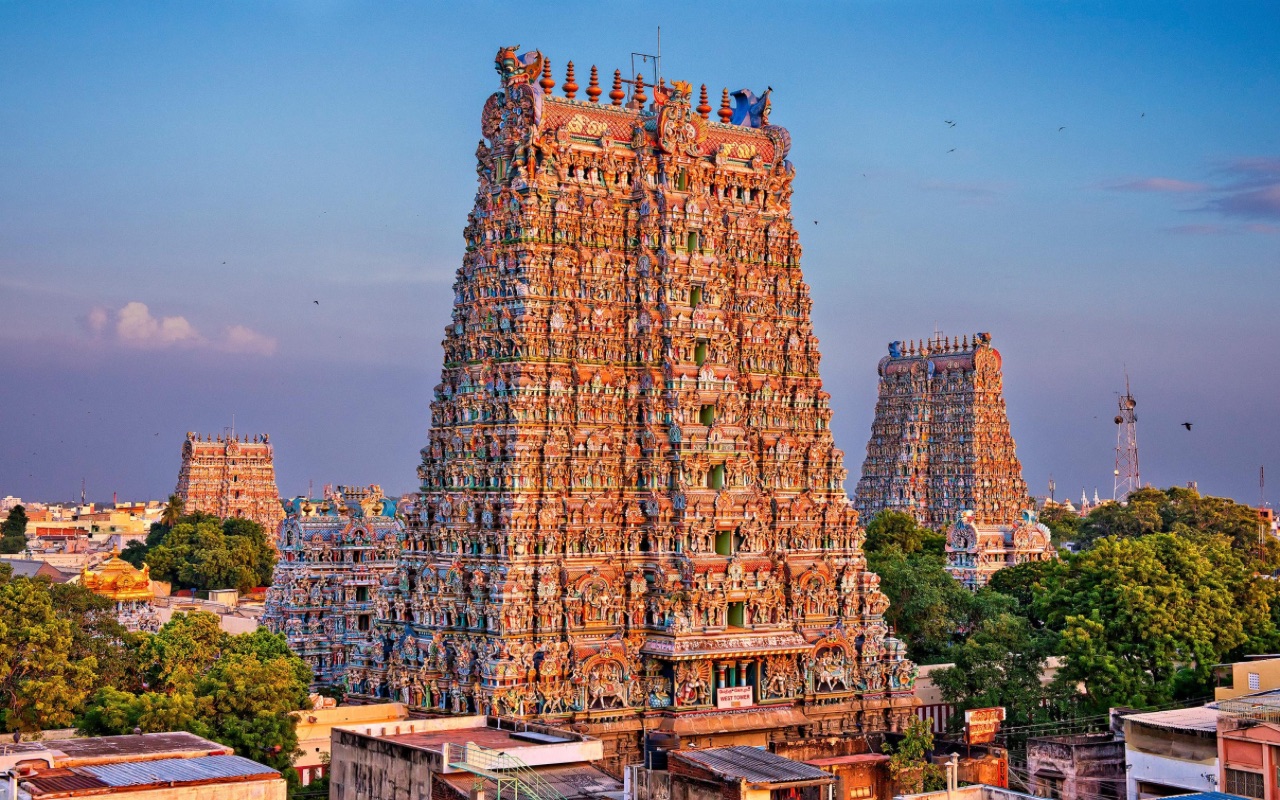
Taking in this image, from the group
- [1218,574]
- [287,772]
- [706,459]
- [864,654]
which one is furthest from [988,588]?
[287,772]

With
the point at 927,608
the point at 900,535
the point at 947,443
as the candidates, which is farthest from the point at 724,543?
the point at 947,443

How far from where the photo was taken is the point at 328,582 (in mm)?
67188

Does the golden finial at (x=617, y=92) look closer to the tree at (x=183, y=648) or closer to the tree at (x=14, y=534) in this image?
the tree at (x=183, y=648)

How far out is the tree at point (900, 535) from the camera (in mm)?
93000

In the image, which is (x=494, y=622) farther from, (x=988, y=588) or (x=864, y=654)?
(x=988, y=588)

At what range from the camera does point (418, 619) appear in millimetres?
52625

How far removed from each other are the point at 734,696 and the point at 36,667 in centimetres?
2114

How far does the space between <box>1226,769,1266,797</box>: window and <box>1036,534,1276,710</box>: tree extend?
18.3 m

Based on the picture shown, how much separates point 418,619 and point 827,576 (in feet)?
42.6

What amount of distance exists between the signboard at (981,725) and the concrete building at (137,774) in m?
22.5

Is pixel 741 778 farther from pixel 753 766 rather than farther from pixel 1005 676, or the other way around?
pixel 1005 676

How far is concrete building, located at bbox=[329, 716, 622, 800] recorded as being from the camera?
3691cm

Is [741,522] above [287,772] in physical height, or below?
above

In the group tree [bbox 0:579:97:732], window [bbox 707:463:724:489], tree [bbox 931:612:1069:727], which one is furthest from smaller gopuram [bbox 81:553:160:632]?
tree [bbox 931:612:1069:727]
